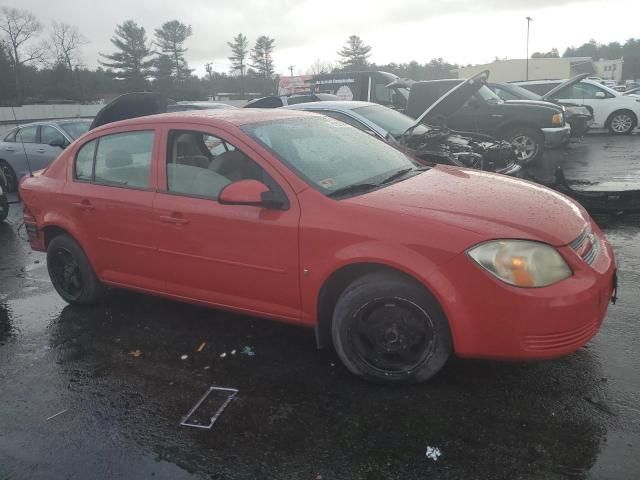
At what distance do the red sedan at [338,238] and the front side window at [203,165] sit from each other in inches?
0.4

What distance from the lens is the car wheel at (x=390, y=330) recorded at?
2955mm

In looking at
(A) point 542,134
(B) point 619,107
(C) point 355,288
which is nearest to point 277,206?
(C) point 355,288

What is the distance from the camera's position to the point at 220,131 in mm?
3662

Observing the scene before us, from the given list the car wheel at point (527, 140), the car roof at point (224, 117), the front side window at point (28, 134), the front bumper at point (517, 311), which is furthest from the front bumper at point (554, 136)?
the front side window at point (28, 134)

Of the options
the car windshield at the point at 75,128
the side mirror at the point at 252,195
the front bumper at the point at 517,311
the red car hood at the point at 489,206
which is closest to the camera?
the front bumper at the point at 517,311

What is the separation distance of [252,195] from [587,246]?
195 cm

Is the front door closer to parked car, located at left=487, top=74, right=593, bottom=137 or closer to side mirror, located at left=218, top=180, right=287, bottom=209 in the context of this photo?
side mirror, located at left=218, top=180, right=287, bottom=209

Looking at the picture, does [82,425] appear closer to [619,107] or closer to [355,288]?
[355,288]

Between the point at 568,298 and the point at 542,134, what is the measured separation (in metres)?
9.23

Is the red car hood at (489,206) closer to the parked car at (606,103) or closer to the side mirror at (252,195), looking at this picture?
the side mirror at (252,195)

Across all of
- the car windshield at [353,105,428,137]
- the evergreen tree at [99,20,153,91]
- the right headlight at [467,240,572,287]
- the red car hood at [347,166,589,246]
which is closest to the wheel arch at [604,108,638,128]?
the car windshield at [353,105,428,137]

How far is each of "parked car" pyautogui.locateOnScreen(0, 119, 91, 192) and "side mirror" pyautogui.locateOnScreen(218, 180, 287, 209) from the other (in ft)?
27.0

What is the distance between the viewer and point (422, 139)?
7.45 meters

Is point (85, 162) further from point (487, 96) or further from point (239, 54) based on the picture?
point (239, 54)
